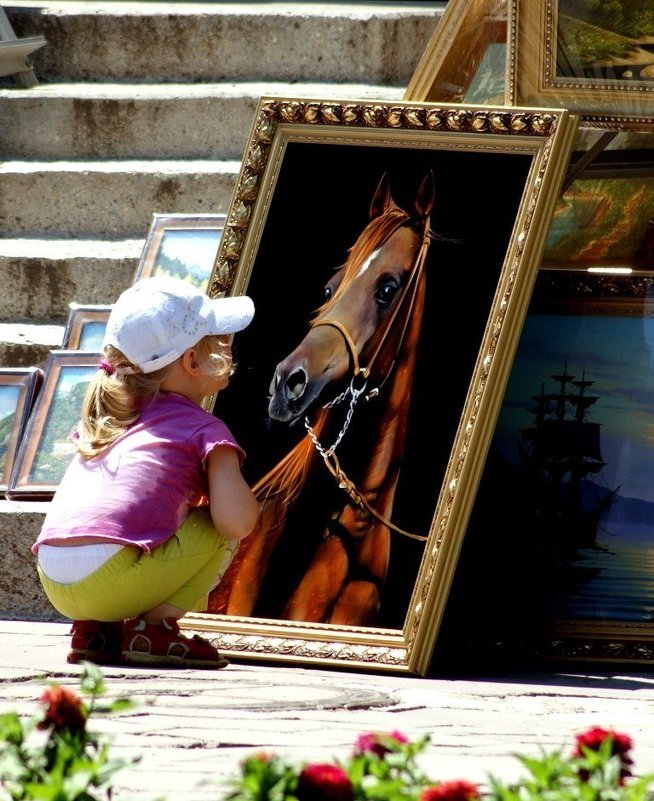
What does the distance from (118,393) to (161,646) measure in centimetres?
56

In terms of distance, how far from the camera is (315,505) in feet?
11.2

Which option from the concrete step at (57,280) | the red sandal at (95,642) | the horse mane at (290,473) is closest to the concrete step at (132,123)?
the concrete step at (57,280)

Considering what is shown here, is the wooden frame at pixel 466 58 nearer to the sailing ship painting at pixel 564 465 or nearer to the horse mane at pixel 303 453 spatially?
the horse mane at pixel 303 453

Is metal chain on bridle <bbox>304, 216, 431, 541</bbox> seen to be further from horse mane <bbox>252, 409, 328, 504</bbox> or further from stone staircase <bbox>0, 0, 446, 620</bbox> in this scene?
stone staircase <bbox>0, 0, 446, 620</bbox>

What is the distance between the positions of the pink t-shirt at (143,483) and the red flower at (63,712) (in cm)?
141

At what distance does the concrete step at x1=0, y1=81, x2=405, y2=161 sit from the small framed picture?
1343 mm

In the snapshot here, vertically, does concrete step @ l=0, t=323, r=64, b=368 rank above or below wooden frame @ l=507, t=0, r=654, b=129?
below

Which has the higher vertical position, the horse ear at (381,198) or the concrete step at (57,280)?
the horse ear at (381,198)

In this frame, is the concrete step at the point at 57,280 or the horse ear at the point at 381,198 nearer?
the horse ear at the point at 381,198

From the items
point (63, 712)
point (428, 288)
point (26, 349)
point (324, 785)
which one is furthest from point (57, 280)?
point (324, 785)

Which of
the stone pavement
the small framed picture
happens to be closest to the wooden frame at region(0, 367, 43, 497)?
the small framed picture

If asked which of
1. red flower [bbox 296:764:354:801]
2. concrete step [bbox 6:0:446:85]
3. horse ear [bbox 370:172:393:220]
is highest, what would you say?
concrete step [bbox 6:0:446:85]

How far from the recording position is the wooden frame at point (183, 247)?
4.91 metres

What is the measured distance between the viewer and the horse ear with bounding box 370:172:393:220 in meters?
3.54
